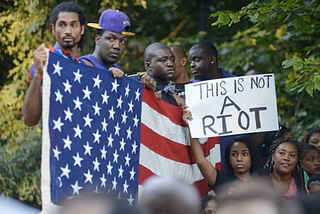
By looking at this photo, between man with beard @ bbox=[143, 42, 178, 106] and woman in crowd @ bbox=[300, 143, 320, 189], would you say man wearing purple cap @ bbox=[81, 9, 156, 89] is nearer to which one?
man with beard @ bbox=[143, 42, 178, 106]

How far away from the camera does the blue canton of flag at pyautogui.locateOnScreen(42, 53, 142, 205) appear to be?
21.5 feet

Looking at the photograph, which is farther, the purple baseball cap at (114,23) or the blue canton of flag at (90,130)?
the purple baseball cap at (114,23)

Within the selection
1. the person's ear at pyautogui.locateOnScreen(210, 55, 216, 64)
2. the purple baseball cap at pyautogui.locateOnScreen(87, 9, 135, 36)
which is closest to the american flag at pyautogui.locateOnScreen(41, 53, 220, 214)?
the purple baseball cap at pyautogui.locateOnScreen(87, 9, 135, 36)

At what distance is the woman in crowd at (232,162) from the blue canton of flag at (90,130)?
0.89m

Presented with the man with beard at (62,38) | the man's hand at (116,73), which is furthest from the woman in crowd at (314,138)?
the man with beard at (62,38)

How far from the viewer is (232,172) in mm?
8531

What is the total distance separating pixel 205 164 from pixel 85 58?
1.53m

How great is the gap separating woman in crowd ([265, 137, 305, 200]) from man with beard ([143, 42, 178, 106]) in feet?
3.49

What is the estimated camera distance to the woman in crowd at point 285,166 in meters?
8.47

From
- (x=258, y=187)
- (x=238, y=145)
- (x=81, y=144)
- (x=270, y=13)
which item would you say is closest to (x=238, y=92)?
(x=238, y=145)

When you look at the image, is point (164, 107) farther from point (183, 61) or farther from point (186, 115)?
point (183, 61)

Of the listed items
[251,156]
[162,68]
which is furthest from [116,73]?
[251,156]

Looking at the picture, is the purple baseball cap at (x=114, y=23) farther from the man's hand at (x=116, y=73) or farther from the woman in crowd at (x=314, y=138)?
the woman in crowd at (x=314, y=138)

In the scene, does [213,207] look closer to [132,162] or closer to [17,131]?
[132,162]
